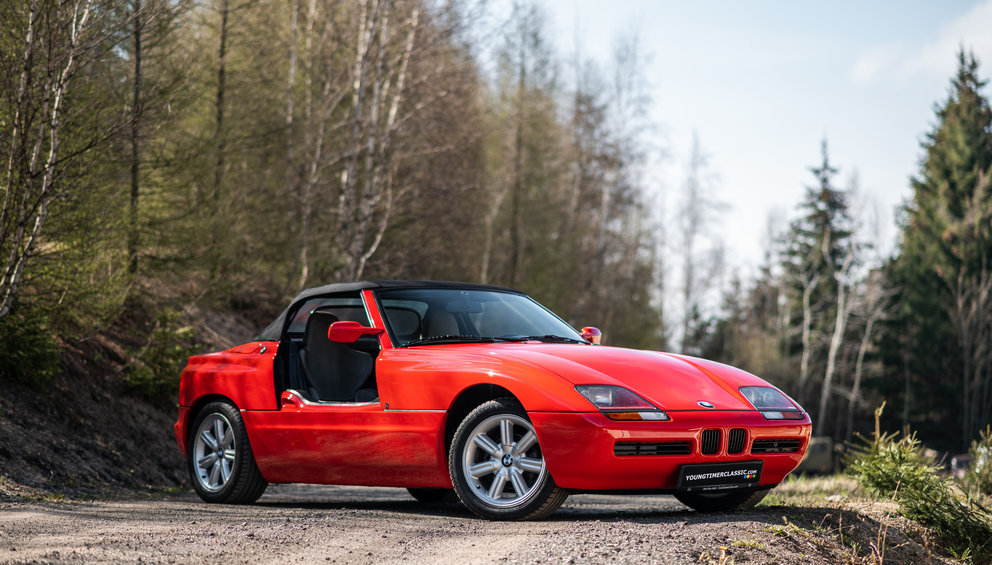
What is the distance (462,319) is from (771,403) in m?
2.14

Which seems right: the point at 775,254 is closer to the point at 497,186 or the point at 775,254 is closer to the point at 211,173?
the point at 497,186

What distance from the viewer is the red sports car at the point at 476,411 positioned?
525 centimetres

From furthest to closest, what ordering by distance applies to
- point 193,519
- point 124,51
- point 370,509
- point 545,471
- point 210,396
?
1. point 124,51
2. point 210,396
3. point 370,509
4. point 193,519
5. point 545,471

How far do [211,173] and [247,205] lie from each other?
62.6 inches

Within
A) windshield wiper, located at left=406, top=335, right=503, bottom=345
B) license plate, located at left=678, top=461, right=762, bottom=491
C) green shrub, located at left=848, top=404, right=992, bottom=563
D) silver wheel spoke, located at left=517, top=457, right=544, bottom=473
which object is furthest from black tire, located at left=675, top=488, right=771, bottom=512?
windshield wiper, located at left=406, top=335, right=503, bottom=345

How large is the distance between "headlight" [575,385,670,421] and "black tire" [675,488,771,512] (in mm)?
1142

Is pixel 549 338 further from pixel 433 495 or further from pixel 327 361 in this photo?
pixel 433 495

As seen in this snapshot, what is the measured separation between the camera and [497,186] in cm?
3069

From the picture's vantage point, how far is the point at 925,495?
6.34m

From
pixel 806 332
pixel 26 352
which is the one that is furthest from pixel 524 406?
pixel 806 332

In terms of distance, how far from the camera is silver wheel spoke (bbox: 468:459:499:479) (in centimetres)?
558

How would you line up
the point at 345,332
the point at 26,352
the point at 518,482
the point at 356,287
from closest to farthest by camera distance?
1. the point at 518,482
2. the point at 345,332
3. the point at 356,287
4. the point at 26,352

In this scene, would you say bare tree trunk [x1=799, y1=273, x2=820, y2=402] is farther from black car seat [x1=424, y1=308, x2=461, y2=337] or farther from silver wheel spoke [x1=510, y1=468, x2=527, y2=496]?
silver wheel spoke [x1=510, y1=468, x2=527, y2=496]

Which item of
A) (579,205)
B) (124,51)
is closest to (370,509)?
(124,51)
